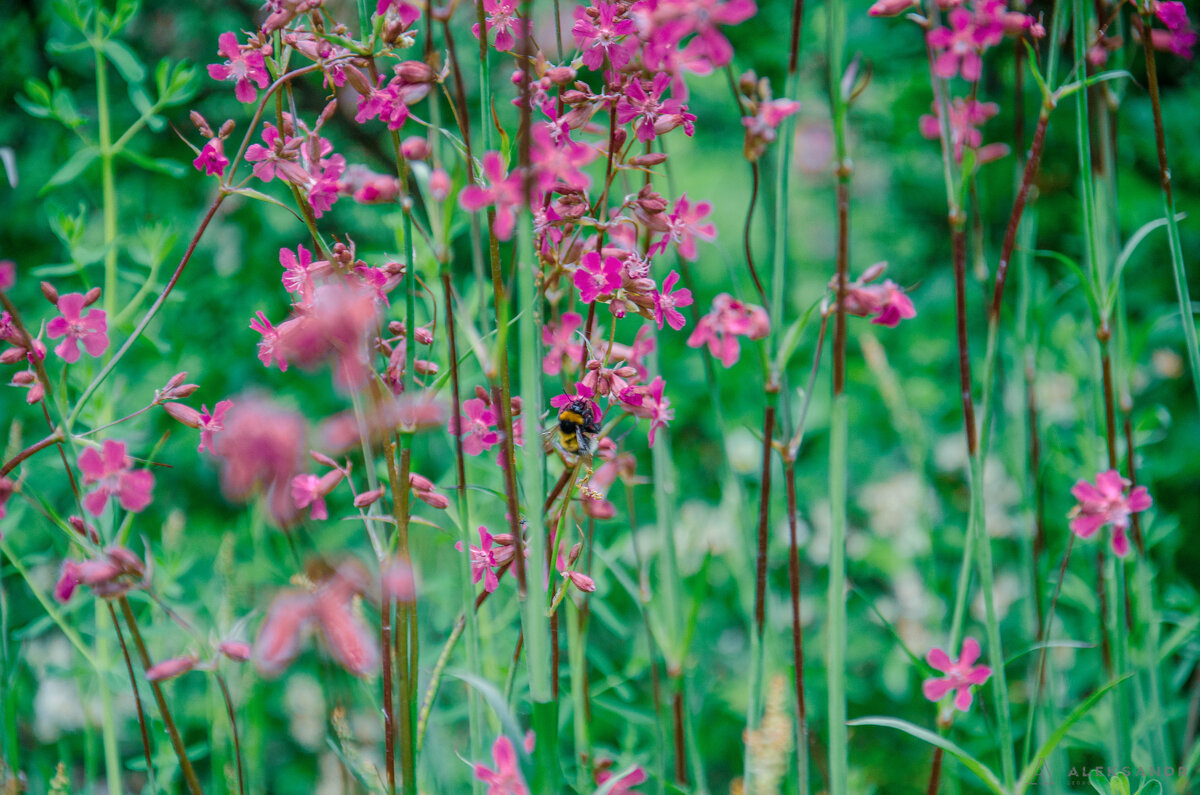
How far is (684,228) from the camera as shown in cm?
61

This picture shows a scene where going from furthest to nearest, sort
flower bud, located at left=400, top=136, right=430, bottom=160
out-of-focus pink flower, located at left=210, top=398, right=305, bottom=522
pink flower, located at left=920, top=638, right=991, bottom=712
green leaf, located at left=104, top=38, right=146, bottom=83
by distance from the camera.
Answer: green leaf, located at left=104, top=38, right=146, bottom=83, pink flower, located at left=920, top=638, right=991, bottom=712, flower bud, located at left=400, top=136, right=430, bottom=160, out-of-focus pink flower, located at left=210, top=398, right=305, bottom=522

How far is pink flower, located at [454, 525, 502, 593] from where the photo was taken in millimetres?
538

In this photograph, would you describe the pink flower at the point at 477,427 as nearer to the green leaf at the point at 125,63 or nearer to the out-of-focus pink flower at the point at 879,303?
the out-of-focus pink flower at the point at 879,303

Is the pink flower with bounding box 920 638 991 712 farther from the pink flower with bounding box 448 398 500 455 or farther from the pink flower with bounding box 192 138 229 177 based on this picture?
the pink flower with bounding box 192 138 229 177

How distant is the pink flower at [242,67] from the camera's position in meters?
0.56

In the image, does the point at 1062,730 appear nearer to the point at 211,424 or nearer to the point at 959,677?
the point at 959,677

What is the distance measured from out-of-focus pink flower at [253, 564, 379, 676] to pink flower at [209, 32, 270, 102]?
0.38m

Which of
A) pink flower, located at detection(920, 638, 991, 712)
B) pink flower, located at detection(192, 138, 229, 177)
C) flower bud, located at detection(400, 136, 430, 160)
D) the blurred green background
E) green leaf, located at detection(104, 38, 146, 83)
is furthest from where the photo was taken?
the blurred green background

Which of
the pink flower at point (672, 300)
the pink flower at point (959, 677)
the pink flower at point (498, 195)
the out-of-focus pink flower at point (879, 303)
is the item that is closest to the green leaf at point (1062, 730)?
the pink flower at point (959, 677)

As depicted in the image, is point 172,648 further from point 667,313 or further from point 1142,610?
point 1142,610

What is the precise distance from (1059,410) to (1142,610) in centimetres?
71

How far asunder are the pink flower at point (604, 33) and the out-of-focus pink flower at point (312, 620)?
1.18 feet

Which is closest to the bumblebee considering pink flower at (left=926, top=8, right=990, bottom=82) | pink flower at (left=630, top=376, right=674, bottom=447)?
pink flower at (left=630, top=376, right=674, bottom=447)

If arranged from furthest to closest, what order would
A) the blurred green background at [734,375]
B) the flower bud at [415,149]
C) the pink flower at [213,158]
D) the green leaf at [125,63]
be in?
1. the blurred green background at [734,375]
2. the green leaf at [125,63]
3. the pink flower at [213,158]
4. the flower bud at [415,149]
